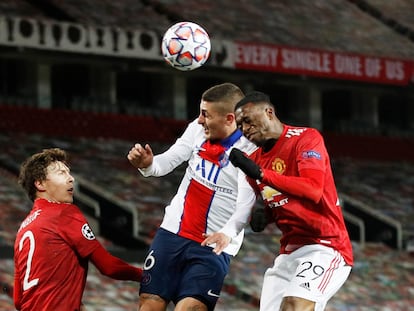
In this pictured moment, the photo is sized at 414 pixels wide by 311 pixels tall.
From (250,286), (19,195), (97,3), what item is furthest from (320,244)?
(97,3)

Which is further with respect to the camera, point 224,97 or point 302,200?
point 224,97

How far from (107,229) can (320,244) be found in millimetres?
10053

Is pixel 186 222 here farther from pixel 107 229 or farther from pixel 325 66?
pixel 325 66

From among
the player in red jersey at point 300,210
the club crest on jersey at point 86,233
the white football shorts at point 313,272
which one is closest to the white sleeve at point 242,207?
the player in red jersey at point 300,210

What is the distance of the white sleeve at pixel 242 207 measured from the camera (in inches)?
310

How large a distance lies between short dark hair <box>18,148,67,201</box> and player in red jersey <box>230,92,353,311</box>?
3.91ft

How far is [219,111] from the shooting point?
823 centimetres

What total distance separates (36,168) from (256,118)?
142 centimetres

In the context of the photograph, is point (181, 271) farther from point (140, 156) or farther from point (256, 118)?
point (256, 118)

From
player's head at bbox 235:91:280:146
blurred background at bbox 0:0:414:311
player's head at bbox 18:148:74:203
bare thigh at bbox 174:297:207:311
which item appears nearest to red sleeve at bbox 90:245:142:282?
player's head at bbox 18:148:74:203

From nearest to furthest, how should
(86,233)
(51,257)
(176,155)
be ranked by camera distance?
(51,257) → (86,233) → (176,155)

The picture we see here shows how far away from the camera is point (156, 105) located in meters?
23.4

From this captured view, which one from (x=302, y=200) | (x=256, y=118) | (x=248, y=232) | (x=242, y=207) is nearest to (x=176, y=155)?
(x=242, y=207)

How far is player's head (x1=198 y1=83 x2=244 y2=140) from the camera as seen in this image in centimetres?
823
